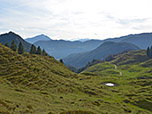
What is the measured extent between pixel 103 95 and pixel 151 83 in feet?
155

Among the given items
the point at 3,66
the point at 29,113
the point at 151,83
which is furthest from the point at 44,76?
the point at 151,83

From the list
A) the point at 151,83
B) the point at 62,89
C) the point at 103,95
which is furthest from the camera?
the point at 151,83

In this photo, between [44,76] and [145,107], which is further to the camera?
[44,76]

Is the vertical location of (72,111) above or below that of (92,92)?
above

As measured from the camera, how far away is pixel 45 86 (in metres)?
53.0

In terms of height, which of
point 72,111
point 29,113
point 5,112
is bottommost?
point 72,111

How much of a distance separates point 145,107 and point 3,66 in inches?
2530

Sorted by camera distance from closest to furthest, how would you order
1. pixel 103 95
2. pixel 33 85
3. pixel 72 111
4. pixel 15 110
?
pixel 15 110 → pixel 72 111 → pixel 33 85 → pixel 103 95

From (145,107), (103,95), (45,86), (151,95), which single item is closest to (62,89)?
(45,86)

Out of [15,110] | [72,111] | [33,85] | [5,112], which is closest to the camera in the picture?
[5,112]

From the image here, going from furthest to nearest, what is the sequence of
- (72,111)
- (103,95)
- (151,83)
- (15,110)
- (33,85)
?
(151,83)
(103,95)
(33,85)
(72,111)
(15,110)

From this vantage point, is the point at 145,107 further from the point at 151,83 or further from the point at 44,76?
the point at 44,76

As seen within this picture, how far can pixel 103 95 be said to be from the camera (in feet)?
198

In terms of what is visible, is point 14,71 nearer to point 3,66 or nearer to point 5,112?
point 3,66
